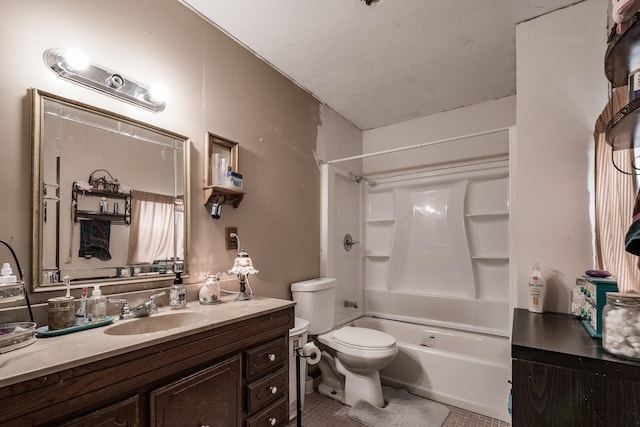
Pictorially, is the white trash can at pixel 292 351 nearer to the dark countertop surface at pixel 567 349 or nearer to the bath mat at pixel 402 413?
the bath mat at pixel 402 413

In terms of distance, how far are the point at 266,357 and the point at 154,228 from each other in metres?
0.82

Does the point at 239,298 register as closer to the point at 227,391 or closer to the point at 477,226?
the point at 227,391

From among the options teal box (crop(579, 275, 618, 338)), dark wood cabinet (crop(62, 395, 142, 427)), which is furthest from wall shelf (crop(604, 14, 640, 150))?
dark wood cabinet (crop(62, 395, 142, 427))

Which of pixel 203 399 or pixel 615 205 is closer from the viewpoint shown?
pixel 203 399

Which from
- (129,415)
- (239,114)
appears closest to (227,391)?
→ (129,415)

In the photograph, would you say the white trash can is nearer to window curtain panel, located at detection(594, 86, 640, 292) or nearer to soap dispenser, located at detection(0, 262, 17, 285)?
soap dispenser, located at detection(0, 262, 17, 285)

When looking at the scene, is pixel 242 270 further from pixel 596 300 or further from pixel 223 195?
pixel 596 300

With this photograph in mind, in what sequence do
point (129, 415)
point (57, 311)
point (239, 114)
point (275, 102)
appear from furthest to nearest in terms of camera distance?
1. point (275, 102)
2. point (239, 114)
3. point (57, 311)
4. point (129, 415)

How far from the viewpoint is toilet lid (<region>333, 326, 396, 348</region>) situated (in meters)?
2.02

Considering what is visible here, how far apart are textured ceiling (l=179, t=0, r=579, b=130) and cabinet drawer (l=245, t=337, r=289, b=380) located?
68.5 inches

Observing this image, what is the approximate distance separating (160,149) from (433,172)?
7.81 ft

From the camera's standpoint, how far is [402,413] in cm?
200

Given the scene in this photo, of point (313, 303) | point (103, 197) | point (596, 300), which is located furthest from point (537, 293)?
point (103, 197)

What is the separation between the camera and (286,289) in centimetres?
223
